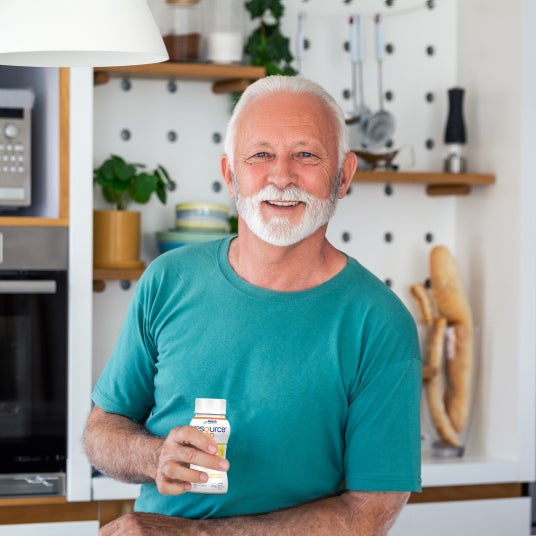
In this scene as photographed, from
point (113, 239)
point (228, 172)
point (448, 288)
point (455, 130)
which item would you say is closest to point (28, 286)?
point (113, 239)

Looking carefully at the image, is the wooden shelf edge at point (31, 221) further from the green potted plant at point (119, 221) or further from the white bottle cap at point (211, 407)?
the white bottle cap at point (211, 407)

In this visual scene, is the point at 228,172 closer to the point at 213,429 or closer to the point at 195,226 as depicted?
the point at 213,429

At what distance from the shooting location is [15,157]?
2.62m

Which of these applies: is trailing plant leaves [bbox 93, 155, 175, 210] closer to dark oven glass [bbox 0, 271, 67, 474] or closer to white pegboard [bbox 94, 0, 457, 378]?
white pegboard [bbox 94, 0, 457, 378]

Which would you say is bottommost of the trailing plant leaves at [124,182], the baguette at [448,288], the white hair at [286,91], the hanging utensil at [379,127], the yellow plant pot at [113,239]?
the baguette at [448,288]

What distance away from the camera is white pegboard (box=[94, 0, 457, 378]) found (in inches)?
117

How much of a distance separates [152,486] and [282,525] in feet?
0.80

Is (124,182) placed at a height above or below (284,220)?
above

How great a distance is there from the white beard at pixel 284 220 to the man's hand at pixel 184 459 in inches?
13.6

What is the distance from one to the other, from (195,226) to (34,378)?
1.87 ft

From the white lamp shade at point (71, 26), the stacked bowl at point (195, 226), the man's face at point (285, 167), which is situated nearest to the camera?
the white lamp shade at point (71, 26)

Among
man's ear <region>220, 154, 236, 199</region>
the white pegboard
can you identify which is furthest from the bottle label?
the white pegboard

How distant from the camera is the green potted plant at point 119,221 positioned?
2.73 metres

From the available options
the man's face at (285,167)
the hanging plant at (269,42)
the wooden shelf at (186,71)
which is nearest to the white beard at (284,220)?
the man's face at (285,167)
